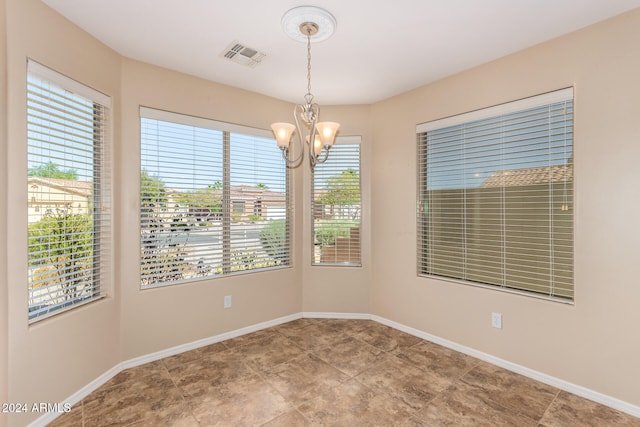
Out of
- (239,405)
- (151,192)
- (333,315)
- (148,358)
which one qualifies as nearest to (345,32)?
(151,192)

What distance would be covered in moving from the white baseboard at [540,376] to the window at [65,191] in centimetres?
313

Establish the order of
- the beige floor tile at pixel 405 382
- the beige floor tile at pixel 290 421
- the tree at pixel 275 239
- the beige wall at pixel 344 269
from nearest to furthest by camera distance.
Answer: the beige floor tile at pixel 290 421 → the beige floor tile at pixel 405 382 → the tree at pixel 275 239 → the beige wall at pixel 344 269

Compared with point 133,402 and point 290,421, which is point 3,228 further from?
point 290,421

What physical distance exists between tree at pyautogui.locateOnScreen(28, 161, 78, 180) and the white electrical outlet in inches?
142

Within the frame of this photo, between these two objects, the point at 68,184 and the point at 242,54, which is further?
the point at 242,54

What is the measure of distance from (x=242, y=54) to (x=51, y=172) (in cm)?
167

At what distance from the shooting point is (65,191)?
2.21 m

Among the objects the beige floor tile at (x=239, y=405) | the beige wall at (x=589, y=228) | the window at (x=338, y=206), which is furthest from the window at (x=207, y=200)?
the beige wall at (x=589, y=228)

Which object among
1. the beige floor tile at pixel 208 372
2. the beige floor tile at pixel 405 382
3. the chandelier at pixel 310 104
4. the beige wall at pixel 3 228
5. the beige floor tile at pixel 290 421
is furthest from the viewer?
the beige floor tile at pixel 208 372

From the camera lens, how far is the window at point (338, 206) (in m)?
3.86

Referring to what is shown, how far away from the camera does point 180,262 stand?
9.87 ft

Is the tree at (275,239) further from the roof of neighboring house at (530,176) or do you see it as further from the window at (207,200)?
the roof of neighboring house at (530,176)

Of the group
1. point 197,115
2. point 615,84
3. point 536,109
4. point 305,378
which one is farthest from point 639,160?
point 197,115

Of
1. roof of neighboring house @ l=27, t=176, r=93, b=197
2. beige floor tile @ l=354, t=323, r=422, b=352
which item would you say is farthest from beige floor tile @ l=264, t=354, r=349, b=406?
roof of neighboring house @ l=27, t=176, r=93, b=197
